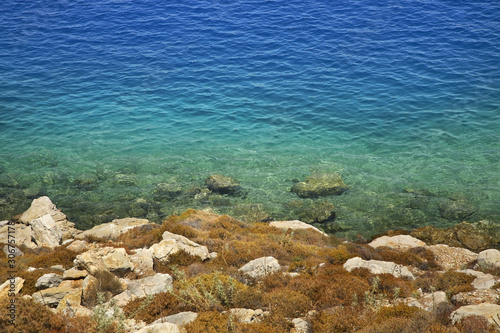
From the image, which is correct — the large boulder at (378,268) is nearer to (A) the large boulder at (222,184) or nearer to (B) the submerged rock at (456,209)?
(B) the submerged rock at (456,209)

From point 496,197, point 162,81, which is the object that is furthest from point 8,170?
point 496,197

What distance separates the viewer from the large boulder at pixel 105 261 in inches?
433

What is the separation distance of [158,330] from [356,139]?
852 inches

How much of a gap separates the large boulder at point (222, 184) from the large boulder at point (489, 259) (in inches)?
488

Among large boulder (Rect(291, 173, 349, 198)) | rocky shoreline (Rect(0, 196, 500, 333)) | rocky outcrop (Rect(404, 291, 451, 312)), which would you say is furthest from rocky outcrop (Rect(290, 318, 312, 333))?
large boulder (Rect(291, 173, 349, 198))

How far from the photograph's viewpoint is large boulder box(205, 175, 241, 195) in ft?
70.9

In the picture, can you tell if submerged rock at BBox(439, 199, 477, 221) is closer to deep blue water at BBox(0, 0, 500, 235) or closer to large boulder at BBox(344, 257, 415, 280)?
deep blue water at BBox(0, 0, 500, 235)

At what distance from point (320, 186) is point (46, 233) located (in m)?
13.8

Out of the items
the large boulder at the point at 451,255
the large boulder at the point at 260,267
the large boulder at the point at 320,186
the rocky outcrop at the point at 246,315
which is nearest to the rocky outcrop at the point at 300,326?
the rocky outcrop at the point at 246,315

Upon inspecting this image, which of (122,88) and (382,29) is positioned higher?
(382,29)

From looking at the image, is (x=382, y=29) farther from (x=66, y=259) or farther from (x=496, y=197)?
(x=66, y=259)

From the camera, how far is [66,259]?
12.9m

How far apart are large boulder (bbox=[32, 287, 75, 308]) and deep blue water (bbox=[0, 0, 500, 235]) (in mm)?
9817

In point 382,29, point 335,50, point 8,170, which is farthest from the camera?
point 382,29
